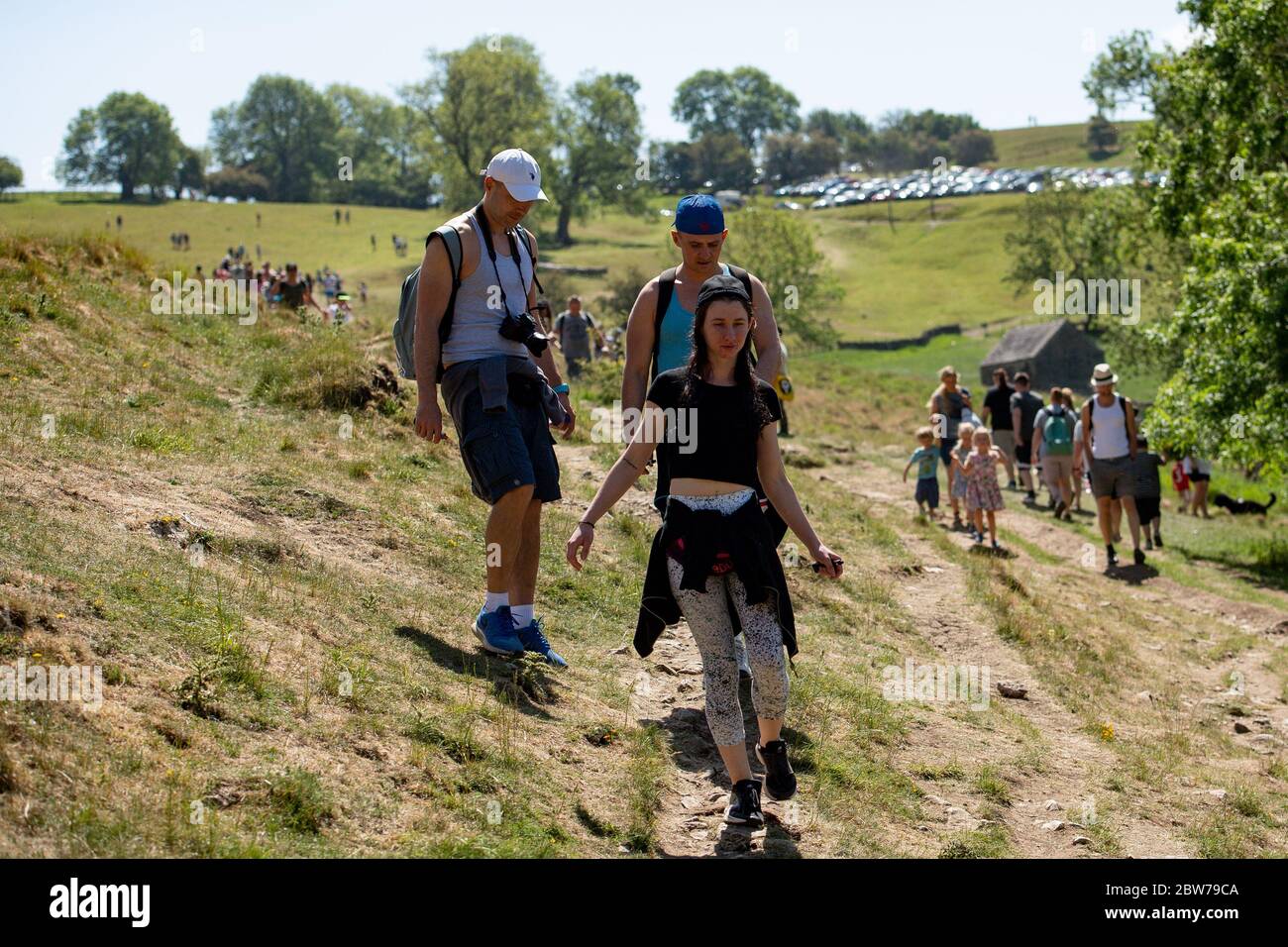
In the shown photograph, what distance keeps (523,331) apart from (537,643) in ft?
5.37

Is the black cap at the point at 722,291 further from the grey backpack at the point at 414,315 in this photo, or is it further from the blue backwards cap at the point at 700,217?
the grey backpack at the point at 414,315

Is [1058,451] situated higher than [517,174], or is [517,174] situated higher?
[517,174]

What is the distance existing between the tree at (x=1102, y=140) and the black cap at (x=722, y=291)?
15039 centimetres

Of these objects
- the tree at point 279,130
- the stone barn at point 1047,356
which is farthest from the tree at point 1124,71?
the tree at point 279,130

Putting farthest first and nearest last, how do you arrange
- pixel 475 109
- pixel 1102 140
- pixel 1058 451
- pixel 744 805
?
pixel 1102 140 → pixel 475 109 → pixel 1058 451 → pixel 744 805

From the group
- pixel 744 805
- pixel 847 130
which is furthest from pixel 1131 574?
pixel 847 130

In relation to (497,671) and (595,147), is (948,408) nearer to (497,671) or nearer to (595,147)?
(497,671)

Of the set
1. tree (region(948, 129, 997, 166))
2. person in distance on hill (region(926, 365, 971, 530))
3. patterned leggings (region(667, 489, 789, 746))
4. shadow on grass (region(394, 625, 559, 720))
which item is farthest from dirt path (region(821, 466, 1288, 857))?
tree (region(948, 129, 997, 166))

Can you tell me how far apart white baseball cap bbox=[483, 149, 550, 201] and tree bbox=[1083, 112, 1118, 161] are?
5889 inches

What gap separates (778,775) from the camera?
18.3ft

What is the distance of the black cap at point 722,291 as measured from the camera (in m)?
5.46

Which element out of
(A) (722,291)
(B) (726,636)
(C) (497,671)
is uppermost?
(A) (722,291)
